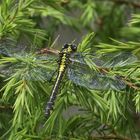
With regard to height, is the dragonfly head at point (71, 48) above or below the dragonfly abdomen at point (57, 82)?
above

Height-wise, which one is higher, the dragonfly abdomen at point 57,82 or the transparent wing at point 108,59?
the transparent wing at point 108,59

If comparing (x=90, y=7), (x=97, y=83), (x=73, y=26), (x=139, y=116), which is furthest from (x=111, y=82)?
(x=73, y=26)

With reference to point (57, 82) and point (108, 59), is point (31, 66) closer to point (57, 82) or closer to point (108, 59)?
point (57, 82)

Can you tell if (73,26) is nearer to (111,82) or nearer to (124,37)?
(124,37)

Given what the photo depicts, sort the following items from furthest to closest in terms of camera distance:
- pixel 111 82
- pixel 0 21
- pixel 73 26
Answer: pixel 73 26, pixel 0 21, pixel 111 82

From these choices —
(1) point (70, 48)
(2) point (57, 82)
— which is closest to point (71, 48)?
(1) point (70, 48)

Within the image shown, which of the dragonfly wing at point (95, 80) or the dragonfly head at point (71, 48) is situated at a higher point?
the dragonfly head at point (71, 48)

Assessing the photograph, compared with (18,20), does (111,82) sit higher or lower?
lower
